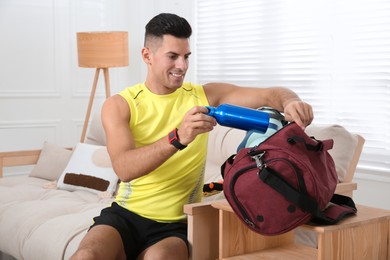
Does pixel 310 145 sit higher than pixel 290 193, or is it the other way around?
pixel 310 145

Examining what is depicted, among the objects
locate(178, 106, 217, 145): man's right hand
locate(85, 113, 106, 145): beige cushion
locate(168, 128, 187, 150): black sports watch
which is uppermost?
locate(178, 106, 217, 145): man's right hand

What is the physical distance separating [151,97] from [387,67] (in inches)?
74.8

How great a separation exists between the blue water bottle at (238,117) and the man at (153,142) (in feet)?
0.97

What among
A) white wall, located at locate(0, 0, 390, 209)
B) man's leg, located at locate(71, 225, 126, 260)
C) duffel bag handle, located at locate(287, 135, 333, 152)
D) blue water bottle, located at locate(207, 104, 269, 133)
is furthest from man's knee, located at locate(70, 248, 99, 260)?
white wall, located at locate(0, 0, 390, 209)

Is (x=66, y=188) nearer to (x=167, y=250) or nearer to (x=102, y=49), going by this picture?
(x=102, y=49)

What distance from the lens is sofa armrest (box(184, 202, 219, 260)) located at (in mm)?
2303

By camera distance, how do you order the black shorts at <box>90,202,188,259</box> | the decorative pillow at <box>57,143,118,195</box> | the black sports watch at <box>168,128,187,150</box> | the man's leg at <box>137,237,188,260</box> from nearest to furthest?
the black sports watch at <box>168,128,187,150</box> < the man's leg at <box>137,237,188,260</box> < the black shorts at <box>90,202,188,259</box> < the decorative pillow at <box>57,143,118,195</box>

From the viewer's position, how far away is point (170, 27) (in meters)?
2.44

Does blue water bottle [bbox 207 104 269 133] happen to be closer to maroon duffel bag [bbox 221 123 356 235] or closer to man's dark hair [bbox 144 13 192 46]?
maroon duffel bag [bbox 221 123 356 235]

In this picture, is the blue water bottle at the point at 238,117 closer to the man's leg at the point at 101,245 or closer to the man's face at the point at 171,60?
the man's face at the point at 171,60

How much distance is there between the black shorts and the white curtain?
1.97 metres

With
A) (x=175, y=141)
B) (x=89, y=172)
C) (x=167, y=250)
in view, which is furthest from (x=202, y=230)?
(x=89, y=172)

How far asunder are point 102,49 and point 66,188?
3.93ft

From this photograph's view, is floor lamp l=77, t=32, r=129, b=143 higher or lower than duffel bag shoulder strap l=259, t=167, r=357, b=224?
higher
